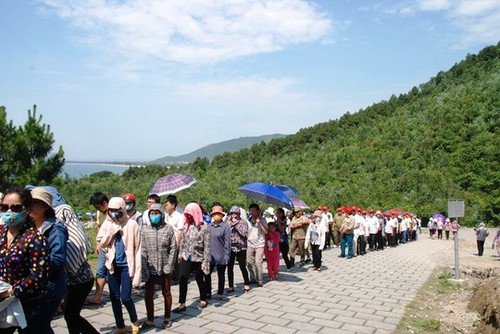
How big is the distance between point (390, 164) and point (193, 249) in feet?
149

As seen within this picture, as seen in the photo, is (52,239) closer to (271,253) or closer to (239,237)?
(239,237)

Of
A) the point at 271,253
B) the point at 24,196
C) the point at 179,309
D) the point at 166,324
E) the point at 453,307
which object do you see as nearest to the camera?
the point at 24,196

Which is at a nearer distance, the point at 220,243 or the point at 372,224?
the point at 220,243

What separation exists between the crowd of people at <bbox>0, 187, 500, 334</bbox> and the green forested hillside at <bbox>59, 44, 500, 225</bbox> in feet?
95.6

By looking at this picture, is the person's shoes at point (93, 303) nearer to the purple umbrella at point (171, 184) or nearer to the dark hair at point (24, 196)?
the purple umbrella at point (171, 184)

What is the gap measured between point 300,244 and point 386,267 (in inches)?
116

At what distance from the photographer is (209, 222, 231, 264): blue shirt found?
6809mm

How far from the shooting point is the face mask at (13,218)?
315cm

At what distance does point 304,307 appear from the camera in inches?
262

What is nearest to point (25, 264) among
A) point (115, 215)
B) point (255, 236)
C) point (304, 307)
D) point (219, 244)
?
point (115, 215)

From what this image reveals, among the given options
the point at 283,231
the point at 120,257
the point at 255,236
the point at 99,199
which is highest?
the point at 99,199

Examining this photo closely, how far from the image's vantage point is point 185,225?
6277mm

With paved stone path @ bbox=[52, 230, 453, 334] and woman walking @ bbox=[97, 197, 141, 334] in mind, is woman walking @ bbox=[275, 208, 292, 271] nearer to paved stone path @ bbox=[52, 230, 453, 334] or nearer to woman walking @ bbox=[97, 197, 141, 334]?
paved stone path @ bbox=[52, 230, 453, 334]

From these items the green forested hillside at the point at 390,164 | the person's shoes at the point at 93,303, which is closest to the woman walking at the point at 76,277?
the person's shoes at the point at 93,303
